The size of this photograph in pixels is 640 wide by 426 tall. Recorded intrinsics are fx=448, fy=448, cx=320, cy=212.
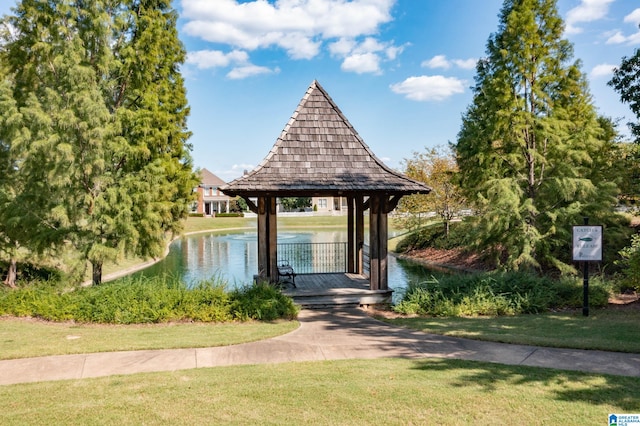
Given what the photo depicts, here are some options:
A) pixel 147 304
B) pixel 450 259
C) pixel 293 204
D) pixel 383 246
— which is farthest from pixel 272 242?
pixel 293 204

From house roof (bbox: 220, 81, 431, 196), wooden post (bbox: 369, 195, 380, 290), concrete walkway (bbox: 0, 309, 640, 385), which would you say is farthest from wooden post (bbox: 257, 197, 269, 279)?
concrete walkway (bbox: 0, 309, 640, 385)

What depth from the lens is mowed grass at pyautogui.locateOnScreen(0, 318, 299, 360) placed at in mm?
6984

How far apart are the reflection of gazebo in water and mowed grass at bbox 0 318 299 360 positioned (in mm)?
2997

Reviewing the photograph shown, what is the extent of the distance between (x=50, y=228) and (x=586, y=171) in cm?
1685

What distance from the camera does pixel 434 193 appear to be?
2794 centimetres

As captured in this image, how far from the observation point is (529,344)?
711 centimetres

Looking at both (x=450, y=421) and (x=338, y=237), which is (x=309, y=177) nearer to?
(x=450, y=421)

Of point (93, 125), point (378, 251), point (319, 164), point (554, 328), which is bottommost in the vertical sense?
point (554, 328)

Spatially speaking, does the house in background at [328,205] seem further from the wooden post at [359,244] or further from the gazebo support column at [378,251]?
the gazebo support column at [378,251]

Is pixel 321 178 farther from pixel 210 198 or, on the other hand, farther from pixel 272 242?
pixel 210 198

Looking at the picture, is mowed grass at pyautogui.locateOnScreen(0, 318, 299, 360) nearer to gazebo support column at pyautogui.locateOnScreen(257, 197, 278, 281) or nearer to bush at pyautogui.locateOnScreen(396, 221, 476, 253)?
A: gazebo support column at pyautogui.locateOnScreen(257, 197, 278, 281)

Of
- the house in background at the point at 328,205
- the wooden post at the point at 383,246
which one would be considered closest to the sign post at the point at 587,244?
the wooden post at the point at 383,246

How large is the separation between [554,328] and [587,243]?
8.86 feet

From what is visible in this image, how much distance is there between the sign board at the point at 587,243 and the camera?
9953mm
